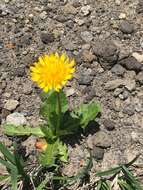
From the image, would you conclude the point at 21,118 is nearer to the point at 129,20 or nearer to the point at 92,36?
the point at 92,36

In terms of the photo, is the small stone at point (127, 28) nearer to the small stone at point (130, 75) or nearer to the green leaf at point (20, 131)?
the small stone at point (130, 75)

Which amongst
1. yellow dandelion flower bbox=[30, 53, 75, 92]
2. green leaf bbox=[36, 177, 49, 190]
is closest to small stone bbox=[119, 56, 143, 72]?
yellow dandelion flower bbox=[30, 53, 75, 92]

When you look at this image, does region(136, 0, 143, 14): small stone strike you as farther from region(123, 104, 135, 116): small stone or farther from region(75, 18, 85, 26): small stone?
region(123, 104, 135, 116): small stone

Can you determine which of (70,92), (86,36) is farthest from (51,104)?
(86,36)

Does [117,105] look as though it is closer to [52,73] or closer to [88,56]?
[88,56]

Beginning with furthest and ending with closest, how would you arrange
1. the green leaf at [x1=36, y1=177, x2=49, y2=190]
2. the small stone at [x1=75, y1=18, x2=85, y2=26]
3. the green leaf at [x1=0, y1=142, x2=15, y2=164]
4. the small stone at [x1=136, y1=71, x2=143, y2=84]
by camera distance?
1. the small stone at [x1=75, y1=18, x2=85, y2=26]
2. the small stone at [x1=136, y1=71, x2=143, y2=84]
3. the green leaf at [x1=36, y1=177, x2=49, y2=190]
4. the green leaf at [x1=0, y1=142, x2=15, y2=164]
